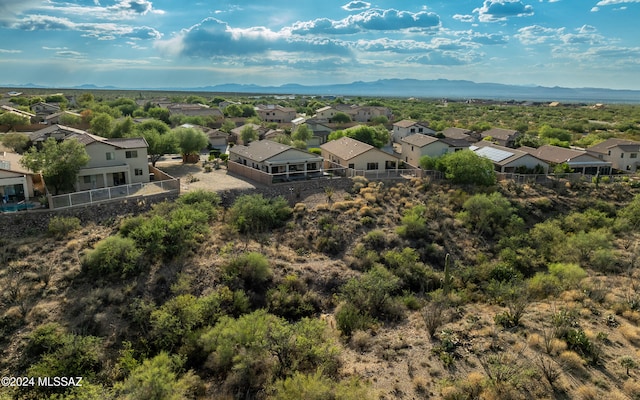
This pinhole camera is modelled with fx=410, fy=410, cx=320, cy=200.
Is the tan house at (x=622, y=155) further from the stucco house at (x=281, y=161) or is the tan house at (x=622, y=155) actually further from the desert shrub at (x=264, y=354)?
the desert shrub at (x=264, y=354)

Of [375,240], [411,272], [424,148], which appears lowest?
[411,272]

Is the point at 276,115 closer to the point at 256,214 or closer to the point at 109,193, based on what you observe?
the point at 256,214

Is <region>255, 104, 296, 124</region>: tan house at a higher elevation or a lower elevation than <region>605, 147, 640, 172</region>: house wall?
higher

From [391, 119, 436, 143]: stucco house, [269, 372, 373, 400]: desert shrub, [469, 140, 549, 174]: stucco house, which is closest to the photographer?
[269, 372, 373, 400]: desert shrub

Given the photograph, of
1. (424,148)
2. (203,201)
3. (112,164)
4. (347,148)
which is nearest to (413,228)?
(424,148)

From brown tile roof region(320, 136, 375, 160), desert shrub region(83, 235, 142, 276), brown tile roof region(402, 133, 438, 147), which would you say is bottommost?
desert shrub region(83, 235, 142, 276)

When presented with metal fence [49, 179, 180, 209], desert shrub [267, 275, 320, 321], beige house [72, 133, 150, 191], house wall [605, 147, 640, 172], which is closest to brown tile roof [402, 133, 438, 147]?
house wall [605, 147, 640, 172]

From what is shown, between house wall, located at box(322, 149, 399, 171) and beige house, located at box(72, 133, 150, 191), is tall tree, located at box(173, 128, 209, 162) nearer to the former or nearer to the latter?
beige house, located at box(72, 133, 150, 191)
